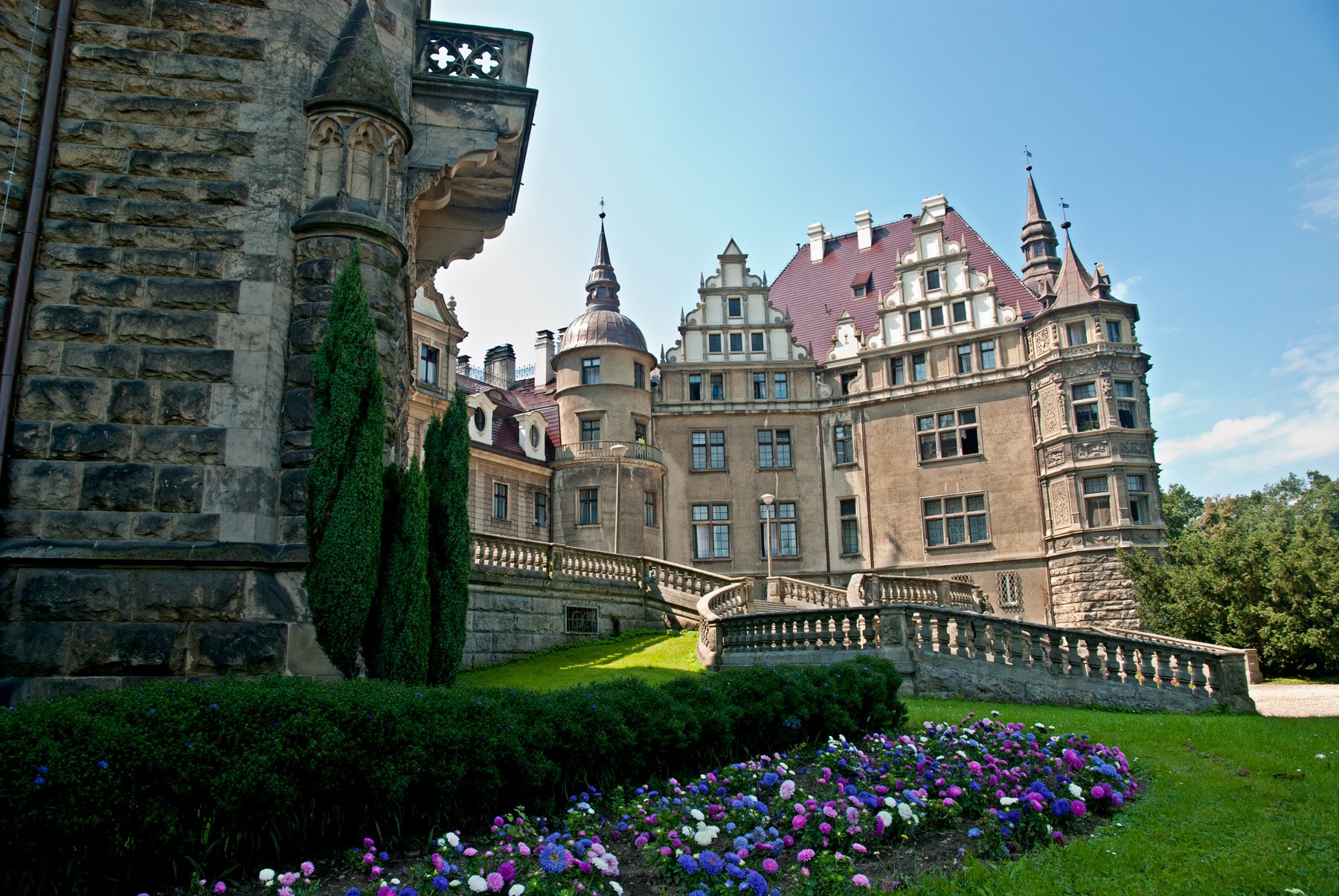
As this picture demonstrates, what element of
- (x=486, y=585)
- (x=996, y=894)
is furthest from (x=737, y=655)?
(x=996, y=894)

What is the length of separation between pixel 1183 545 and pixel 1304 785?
71.8 ft

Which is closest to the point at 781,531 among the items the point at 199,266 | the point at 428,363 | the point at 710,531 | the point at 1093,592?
the point at 710,531

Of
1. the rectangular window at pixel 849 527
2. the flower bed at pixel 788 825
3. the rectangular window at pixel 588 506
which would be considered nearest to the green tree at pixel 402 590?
the flower bed at pixel 788 825

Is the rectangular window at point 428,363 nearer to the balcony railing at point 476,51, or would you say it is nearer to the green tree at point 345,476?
the balcony railing at point 476,51

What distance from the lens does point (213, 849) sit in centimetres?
513

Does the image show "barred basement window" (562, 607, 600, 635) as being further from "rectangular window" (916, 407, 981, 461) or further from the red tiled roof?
the red tiled roof

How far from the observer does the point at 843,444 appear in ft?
136

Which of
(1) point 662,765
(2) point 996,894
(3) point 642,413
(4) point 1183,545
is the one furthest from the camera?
(3) point 642,413

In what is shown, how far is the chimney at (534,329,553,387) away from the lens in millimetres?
50031

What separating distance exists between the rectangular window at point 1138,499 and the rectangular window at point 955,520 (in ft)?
18.3

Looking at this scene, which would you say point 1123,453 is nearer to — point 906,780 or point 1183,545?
point 1183,545

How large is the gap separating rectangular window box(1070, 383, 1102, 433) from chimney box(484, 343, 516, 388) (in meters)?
28.4

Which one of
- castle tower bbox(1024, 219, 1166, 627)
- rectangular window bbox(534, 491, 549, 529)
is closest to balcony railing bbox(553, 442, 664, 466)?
rectangular window bbox(534, 491, 549, 529)

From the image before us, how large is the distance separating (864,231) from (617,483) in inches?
805
